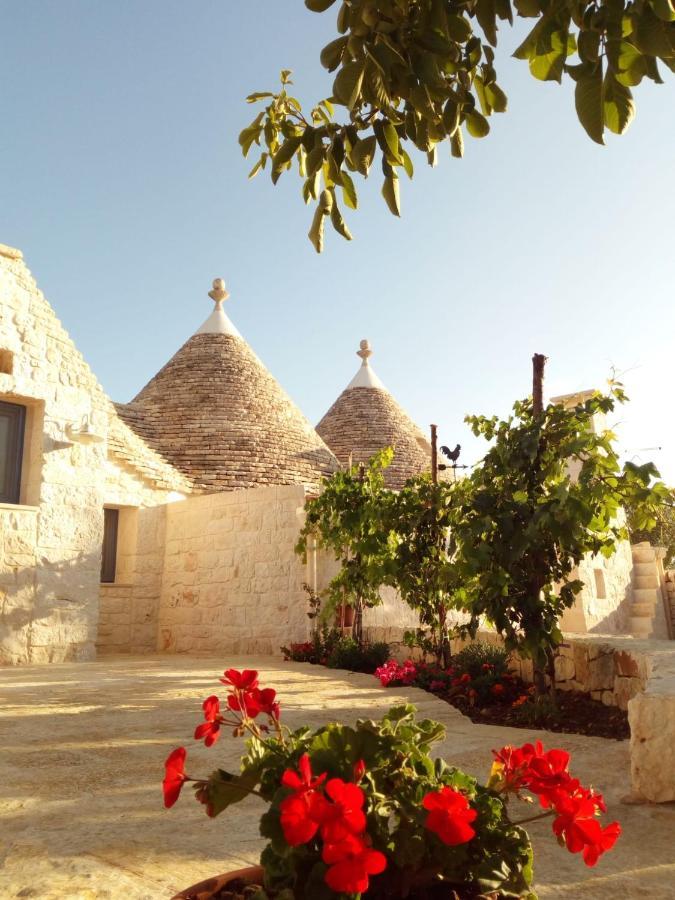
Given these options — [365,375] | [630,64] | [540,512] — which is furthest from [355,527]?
[365,375]

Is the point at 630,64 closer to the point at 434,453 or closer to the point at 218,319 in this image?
the point at 434,453

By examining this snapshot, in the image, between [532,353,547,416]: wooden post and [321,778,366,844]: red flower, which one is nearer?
[321,778,366,844]: red flower

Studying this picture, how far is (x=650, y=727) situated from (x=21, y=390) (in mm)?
8134

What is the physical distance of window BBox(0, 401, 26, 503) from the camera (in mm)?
8766

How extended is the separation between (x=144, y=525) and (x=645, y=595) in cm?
881

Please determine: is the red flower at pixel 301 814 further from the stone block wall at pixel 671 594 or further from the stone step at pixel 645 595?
the stone block wall at pixel 671 594

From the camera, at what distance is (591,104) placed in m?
1.51

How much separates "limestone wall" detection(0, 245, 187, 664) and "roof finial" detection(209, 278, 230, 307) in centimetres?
1005

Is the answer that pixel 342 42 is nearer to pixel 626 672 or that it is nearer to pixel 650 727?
pixel 650 727

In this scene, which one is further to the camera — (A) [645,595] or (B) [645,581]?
(B) [645,581]

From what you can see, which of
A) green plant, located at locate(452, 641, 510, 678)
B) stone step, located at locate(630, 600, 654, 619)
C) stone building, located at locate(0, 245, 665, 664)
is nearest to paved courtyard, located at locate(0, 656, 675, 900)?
green plant, located at locate(452, 641, 510, 678)

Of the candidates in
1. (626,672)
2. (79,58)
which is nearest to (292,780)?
(626,672)

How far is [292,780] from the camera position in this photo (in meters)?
1.21

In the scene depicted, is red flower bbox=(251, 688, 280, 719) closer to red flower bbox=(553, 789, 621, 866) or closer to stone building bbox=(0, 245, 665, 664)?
red flower bbox=(553, 789, 621, 866)
